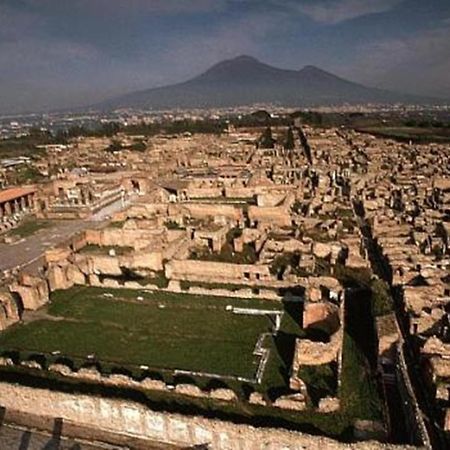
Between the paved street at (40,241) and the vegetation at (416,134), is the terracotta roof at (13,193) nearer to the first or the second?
the paved street at (40,241)

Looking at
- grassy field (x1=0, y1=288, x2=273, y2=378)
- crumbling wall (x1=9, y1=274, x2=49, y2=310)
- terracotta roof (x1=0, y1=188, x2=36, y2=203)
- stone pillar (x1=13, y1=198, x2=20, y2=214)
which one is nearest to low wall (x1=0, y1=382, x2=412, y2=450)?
grassy field (x1=0, y1=288, x2=273, y2=378)

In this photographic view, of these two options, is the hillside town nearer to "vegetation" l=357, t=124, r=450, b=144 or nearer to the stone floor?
the stone floor

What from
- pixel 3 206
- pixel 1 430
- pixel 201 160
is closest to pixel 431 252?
pixel 1 430

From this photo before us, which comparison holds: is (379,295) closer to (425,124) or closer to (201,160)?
(201,160)

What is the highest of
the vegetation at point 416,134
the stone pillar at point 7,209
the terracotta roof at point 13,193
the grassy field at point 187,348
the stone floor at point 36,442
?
the vegetation at point 416,134

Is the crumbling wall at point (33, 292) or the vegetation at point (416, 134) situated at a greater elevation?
the vegetation at point (416, 134)

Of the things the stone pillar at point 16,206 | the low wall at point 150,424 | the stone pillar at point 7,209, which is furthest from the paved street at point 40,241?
the low wall at point 150,424
